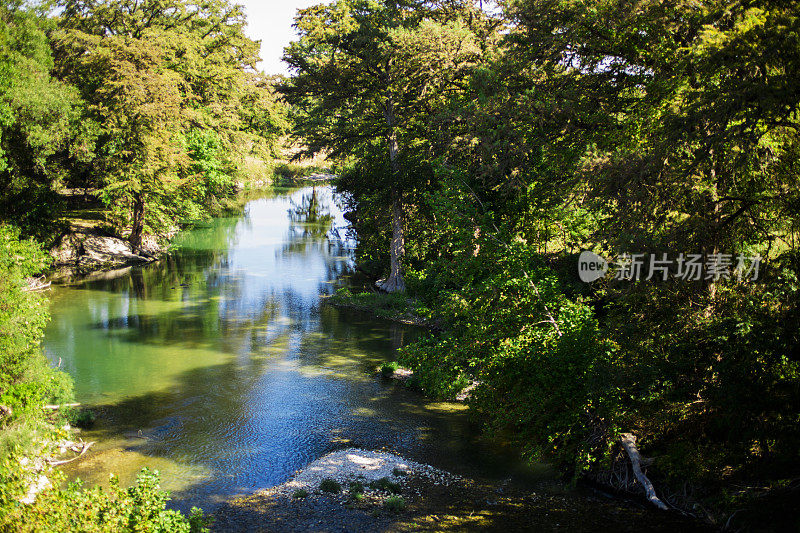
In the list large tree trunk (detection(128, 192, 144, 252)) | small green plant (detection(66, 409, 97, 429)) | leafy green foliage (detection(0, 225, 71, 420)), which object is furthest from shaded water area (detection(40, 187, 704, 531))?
large tree trunk (detection(128, 192, 144, 252))

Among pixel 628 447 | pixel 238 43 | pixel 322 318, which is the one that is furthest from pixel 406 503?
pixel 238 43

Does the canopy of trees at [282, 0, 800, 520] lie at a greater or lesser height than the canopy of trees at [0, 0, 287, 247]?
lesser

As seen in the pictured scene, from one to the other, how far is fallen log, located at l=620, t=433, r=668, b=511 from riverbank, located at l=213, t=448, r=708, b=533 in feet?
1.29

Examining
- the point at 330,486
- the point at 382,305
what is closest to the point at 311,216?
the point at 382,305

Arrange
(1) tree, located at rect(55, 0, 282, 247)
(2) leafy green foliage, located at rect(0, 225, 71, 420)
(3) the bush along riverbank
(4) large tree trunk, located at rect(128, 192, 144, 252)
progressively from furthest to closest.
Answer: (4) large tree trunk, located at rect(128, 192, 144, 252)
(1) tree, located at rect(55, 0, 282, 247)
(2) leafy green foliage, located at rect(0, 225, 71, 420)
(3) the bush along riverbank

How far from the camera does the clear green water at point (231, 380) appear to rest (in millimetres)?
14219

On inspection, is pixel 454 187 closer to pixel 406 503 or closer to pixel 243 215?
pixel 406 503

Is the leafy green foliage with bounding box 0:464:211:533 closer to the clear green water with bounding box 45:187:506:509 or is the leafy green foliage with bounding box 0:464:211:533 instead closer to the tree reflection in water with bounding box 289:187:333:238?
the clear green water with bounding box 45:187:506:509

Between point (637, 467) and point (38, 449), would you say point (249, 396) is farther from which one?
point (637, 467)

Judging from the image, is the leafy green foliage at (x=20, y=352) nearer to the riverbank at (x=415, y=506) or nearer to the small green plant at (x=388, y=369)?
the riverbank at (x=415, y=506)

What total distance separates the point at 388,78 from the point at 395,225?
6.94 meters

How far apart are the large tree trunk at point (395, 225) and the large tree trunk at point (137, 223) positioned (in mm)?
17564

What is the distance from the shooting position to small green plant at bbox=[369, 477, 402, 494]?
40.5 feet

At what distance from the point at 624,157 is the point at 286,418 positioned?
37.7 feet
